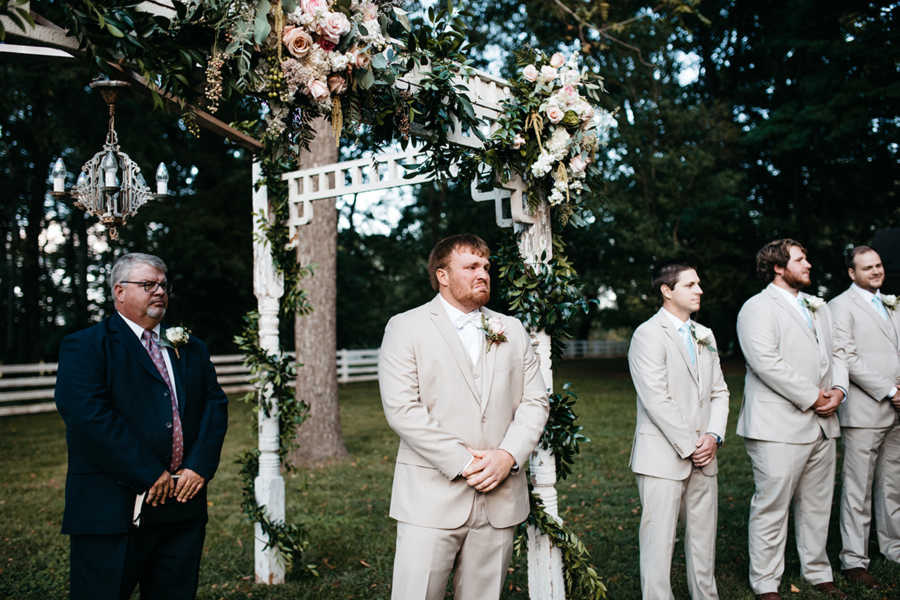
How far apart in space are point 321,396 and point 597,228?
11485 millimetres

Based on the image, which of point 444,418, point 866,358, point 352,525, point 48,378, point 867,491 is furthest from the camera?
point 48,378

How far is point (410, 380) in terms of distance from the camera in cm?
310

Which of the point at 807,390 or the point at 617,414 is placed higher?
the point at 807,390

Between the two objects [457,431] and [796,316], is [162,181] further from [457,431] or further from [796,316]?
[796,316]

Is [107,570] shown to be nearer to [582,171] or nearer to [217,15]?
[217,15]

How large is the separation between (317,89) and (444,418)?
4.93 feet

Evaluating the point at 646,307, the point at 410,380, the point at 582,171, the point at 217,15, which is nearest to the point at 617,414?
the point at 646,307

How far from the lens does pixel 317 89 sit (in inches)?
110

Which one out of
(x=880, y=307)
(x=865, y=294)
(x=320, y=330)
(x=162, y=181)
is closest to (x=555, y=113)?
(x=162, y=181)

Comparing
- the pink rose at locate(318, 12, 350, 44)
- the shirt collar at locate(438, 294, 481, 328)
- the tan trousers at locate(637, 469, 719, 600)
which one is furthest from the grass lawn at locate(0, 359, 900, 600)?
the pink rose at locate(318, 12, 350, 44)

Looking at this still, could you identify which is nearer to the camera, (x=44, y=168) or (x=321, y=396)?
(x=321, y=396)

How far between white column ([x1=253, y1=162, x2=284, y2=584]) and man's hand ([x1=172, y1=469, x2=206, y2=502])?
1715 millimetres

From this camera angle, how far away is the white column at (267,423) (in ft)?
16.1

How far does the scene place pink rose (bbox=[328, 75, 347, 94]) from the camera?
2883mm
